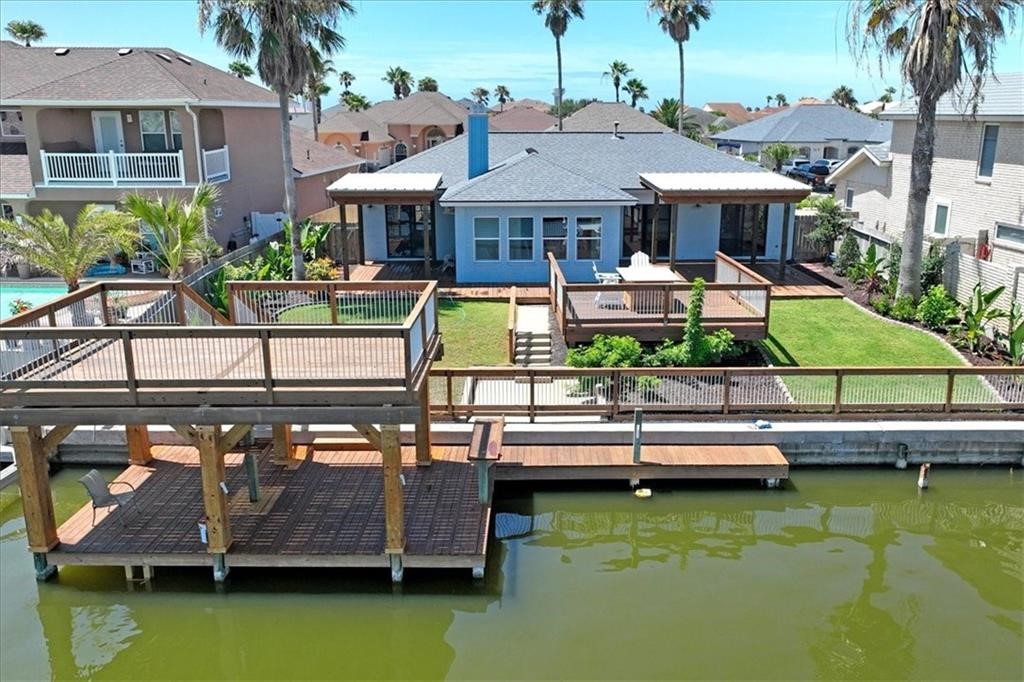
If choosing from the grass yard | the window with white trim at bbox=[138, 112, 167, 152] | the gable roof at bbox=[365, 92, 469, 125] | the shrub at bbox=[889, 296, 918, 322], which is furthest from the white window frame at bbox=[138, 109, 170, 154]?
the gable roof at bbox=[365, 92, 469, 125]

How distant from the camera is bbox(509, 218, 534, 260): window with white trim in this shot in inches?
891

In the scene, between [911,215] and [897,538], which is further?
[911,215]

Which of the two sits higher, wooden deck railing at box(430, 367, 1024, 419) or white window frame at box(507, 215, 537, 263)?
white window frame at box(507, 215, 537, 263)

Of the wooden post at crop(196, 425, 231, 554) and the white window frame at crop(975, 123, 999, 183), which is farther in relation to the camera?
the white window frame at crop(975, 123, 999, 183)

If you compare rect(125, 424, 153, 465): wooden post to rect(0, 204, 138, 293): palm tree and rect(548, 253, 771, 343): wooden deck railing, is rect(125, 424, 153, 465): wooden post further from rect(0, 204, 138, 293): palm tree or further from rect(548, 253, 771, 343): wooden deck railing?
rect(548, 253, 771, 343): wooden deck railing

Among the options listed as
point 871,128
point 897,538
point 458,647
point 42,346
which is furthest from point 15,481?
point 871,128

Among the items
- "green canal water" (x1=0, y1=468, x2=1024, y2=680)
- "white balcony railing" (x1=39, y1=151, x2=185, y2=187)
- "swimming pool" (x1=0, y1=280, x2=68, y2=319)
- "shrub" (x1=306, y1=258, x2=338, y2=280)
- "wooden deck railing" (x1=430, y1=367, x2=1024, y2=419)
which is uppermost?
"white balcony railing" (x1=39, y1=151, x2=185, y2=187)

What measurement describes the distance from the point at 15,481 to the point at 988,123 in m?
24.6

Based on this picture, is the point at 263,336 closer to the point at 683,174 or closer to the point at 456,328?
the point at 456,328

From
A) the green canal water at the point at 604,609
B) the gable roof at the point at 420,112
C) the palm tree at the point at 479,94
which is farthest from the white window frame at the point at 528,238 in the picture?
the palm tree at the point at 479,94

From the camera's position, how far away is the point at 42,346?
10945 millimetres

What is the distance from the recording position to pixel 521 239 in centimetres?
2280

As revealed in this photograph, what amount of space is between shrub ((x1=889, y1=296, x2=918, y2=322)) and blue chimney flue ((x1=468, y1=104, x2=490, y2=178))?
1245cm

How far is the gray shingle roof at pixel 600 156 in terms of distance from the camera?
Result: 25.8 meters
